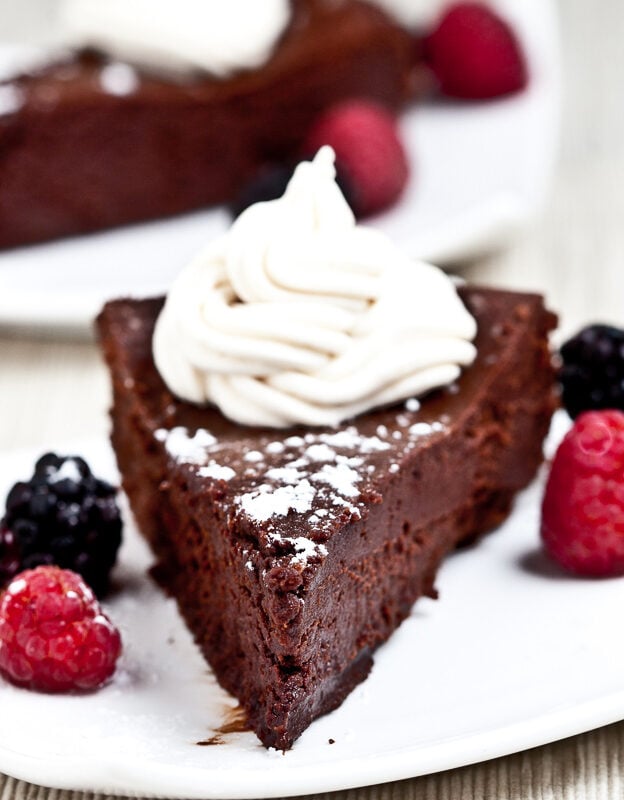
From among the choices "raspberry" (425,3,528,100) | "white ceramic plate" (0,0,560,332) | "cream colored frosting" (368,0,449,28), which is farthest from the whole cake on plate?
"cream colored frosting" (368,0,449,28)

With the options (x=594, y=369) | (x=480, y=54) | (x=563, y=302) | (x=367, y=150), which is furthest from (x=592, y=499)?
(x=480, y=54)

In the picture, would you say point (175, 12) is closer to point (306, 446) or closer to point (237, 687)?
point (306, 446)

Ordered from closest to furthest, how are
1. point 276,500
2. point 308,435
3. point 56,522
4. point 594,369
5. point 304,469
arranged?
point 276,500 → point 304,469 → point 308,435 → point 56,522 → point 594,369

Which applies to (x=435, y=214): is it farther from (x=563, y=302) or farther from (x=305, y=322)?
(x=305, y=322)

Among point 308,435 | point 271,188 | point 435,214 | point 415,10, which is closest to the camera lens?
point 308,435

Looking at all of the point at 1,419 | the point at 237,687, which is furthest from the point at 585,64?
the point at 237,687

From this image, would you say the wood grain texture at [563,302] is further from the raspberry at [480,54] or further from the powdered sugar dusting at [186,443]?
the powdered sugar dusting at [186,443]

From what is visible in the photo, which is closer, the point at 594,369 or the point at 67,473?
the point at 67,473
